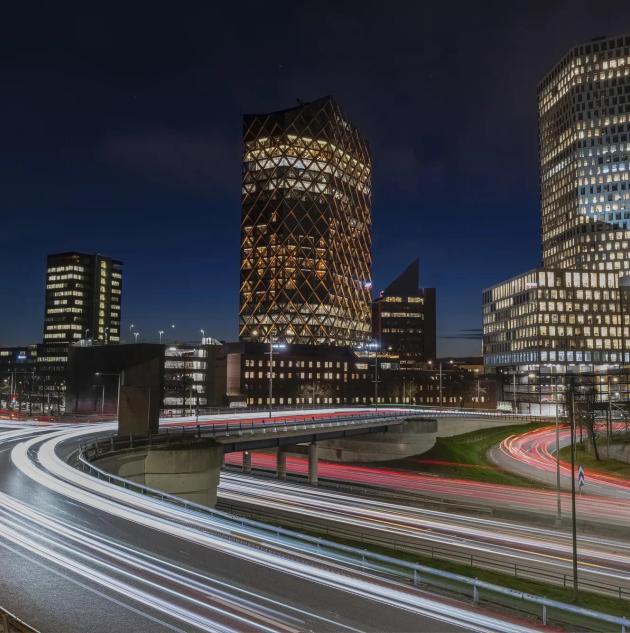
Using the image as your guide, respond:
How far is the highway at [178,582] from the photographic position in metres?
16.0

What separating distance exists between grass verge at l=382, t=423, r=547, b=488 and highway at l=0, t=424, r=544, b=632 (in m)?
53.3

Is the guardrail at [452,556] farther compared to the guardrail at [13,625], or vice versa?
the guardrail at [452,556]

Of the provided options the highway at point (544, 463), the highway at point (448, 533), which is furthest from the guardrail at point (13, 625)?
the highway at point (544, 463)

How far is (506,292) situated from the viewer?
619 ft

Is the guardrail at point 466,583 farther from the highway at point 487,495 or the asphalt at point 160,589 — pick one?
the highway at point 487,495

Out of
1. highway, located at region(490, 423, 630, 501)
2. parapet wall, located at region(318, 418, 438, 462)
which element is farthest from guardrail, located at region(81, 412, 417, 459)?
highway, located at region(490, 423, 630, 501)

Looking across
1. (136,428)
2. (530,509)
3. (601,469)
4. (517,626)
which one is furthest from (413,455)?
(517,626)

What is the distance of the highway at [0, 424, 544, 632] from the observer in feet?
52.5

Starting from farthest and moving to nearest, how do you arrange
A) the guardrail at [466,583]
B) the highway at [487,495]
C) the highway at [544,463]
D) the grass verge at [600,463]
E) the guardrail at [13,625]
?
the grass verge at [600,463] → the highway at [544,463] → the highway at [487,495] → the guardrail at [466,583] → the guardrail at [13,625]

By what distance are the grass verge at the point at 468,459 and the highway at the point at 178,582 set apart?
53.3m

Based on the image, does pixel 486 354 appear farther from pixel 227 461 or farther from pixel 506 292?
pixel 227 461

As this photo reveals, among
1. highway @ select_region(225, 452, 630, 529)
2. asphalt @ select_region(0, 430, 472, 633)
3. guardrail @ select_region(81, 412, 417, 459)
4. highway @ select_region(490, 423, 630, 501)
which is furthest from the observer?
highway @ select_region(490, 423, 630, 501)

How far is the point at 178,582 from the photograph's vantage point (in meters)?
18.4

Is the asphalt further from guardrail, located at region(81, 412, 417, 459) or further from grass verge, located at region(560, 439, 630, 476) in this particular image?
grass verge, located at region(560, 439, 630, 476)
